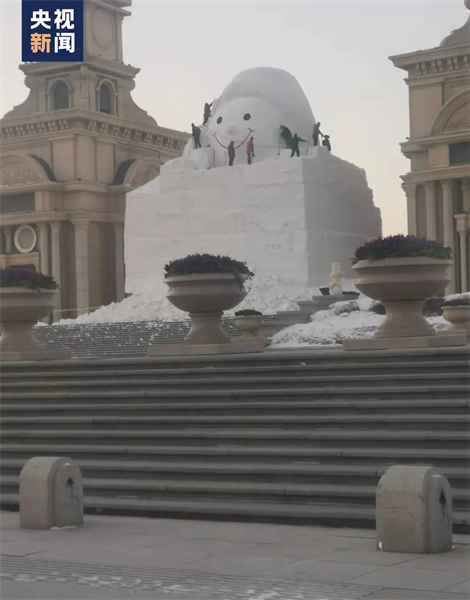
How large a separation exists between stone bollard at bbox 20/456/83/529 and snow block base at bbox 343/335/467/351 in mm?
4459

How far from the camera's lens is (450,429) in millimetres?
11836

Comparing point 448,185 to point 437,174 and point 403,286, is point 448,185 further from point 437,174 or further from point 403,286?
point 403,286

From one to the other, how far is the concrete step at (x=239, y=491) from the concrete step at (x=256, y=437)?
64 cm

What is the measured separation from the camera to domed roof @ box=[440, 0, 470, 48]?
46.2 metres

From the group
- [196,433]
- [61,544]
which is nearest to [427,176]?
[196,433]

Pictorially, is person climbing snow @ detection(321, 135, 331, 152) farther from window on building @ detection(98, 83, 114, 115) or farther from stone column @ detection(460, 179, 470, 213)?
window on building @ detection(98, 83, 114, 115)

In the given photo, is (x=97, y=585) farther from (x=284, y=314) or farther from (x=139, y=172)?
(x=139, y=172)

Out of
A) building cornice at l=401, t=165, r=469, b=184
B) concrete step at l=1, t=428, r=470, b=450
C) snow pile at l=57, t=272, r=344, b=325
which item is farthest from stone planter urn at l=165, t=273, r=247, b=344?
building cornice at l=401, t=165, r=469, b=184

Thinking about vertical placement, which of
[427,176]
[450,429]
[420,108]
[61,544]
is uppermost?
[420,108]

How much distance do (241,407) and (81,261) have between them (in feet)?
136

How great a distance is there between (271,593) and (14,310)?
10.7 m

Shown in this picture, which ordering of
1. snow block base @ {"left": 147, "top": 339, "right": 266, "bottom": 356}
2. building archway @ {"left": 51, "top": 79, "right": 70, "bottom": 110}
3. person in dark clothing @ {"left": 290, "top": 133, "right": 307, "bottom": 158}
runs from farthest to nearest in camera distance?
building archway @ {"left": 51, "top": 79, "right": 70, "bottom": 110} < person in dark clothing @ {"left": 290, "top": 133, "right": 307, "bottom": 158} < snow block base @ {"left": 147, "top": 339, "right": 266, "bottom": 356}

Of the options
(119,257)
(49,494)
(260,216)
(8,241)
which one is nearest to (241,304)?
(260,216)

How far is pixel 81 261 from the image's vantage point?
54.2 metres
